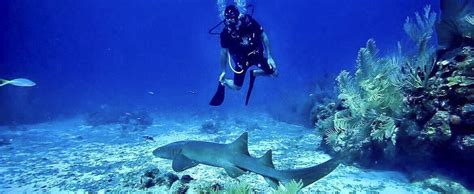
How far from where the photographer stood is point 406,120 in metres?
6.57

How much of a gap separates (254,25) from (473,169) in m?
6.61

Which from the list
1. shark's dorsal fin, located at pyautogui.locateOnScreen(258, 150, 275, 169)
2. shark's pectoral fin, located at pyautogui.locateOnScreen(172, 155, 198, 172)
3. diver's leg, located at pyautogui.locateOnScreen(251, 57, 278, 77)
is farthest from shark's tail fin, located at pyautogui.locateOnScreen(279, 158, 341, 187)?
diver's leg, located at pyautogui.locateOnScreen(251, 57, 278, 77)

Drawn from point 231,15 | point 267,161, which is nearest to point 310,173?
point 267,161

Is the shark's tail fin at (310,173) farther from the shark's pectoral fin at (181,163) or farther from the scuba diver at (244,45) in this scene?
the scuba diver at (244,45)

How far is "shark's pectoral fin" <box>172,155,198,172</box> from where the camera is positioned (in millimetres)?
6141

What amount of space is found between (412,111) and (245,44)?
16.3 feet

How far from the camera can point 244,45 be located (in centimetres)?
955

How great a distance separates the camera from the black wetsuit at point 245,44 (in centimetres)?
951

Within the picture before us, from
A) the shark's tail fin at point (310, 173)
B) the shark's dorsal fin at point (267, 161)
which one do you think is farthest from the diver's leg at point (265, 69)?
the shark's tail fin at point (310, 173)

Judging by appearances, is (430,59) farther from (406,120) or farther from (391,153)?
(391,153)

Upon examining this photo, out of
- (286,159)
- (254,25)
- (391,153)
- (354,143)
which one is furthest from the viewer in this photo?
(254,25)

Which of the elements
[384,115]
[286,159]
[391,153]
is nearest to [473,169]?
[391,153]

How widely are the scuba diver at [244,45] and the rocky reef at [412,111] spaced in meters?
2.46

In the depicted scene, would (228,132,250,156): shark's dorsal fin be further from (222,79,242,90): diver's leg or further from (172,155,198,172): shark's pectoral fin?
(222,79,242,90): diver's leg
